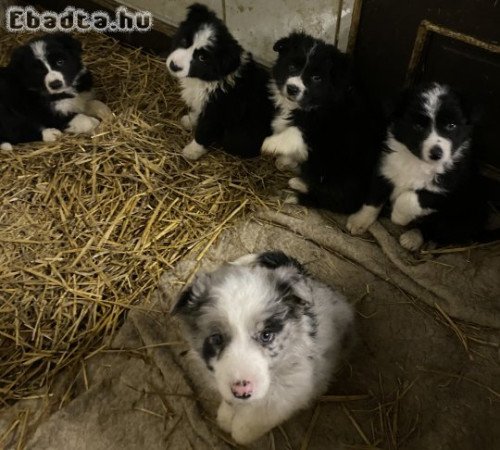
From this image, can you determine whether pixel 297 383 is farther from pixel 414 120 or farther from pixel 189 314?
pixel 414 120

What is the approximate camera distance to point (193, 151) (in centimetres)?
322

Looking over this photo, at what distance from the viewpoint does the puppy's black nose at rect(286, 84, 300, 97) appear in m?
2.60

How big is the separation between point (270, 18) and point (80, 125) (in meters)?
1.56

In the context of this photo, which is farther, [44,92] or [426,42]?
[44,92]

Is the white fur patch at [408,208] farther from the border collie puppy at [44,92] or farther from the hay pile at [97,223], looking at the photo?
the border collie puppy at [44,92]

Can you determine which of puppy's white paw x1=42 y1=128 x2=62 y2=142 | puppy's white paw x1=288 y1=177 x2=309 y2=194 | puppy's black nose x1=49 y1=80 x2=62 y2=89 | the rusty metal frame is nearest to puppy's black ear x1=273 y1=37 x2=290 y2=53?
the rusty metal frame

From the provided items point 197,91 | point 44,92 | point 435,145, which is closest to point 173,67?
point 197,91

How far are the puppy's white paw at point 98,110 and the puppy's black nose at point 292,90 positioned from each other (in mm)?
1505

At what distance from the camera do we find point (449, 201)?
8.43 feet

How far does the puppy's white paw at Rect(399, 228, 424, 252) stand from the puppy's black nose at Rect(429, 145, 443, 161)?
2.03ft

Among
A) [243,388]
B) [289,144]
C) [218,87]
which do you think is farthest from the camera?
[218,87]

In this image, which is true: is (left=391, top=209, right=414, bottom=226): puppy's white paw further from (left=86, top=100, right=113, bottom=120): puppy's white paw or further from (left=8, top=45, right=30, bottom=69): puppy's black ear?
(left=8, top=45, right=30, bottom=69): puppy's black ear

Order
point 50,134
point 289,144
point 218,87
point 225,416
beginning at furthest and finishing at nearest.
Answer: point 50,134 < point 218,87 < point 289,144 < point 225,416
